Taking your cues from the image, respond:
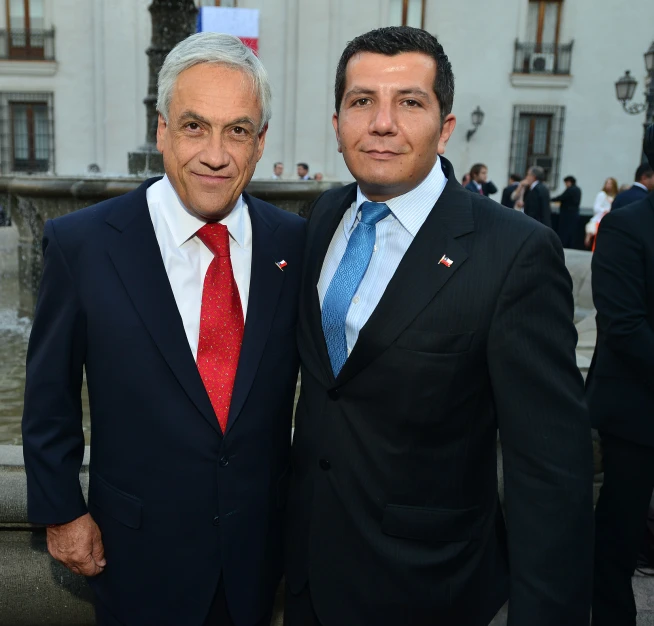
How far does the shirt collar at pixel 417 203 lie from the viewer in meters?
1.54

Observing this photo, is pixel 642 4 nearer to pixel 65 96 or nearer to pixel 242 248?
pixel 65 96

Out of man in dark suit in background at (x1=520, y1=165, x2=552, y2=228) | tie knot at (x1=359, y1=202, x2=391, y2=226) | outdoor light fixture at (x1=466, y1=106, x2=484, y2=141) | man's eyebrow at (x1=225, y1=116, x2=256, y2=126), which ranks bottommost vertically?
man in dark suit in background at (x1=520, y1=165, x2=552, y2=228)

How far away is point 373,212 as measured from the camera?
1574mm

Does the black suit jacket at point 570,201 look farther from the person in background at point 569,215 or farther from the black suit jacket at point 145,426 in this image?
the black suit jacket at point 145,426

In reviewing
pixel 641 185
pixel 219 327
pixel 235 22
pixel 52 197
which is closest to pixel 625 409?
pixel 219 327

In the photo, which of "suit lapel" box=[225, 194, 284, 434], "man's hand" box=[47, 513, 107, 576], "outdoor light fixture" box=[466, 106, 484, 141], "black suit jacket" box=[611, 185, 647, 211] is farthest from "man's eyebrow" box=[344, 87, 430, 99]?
"outdoor light fixture" box=[466, 106, 484, 141]

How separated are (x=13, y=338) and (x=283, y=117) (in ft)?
42.1

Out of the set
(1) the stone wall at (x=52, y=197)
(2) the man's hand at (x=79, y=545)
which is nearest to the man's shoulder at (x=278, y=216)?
(2) the man's hand at (x=79, y=545)

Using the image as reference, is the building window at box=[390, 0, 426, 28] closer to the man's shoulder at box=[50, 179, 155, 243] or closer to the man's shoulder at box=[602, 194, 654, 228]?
the man's shoulder at box=[602, 194, 654, 228]

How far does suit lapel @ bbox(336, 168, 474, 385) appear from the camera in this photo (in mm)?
1433

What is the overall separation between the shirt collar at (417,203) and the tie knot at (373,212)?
0.04 ft

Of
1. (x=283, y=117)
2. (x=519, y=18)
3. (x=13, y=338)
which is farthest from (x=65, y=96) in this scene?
(x=13, y=338)

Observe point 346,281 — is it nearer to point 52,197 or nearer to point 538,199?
point 52,197

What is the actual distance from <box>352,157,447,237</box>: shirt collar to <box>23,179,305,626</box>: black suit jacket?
0.32m
